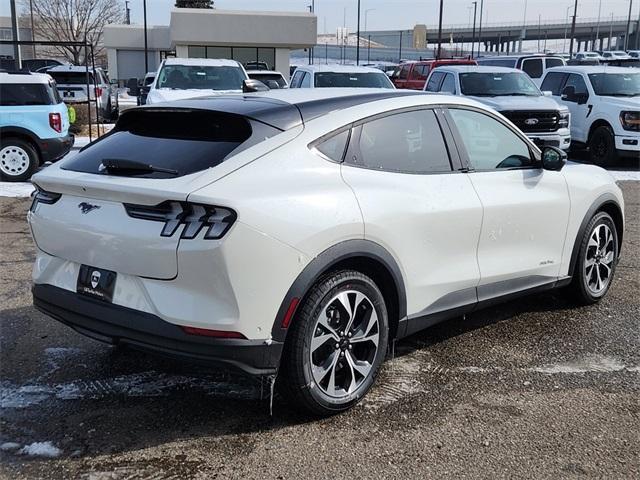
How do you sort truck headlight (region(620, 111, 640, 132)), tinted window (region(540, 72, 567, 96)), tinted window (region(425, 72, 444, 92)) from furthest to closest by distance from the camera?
tinted window (region(540, 72, 567, 96))
tinted window (region(425, 72, 444, 92))
truck headlight (region(620, 111, 640, 132))

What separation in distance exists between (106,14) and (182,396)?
51.5 m

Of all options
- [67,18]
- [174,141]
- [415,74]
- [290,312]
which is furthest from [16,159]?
[67,18]

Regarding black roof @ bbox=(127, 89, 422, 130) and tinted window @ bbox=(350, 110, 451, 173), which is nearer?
black roof @ bbox=(127, 89, 422, 130)

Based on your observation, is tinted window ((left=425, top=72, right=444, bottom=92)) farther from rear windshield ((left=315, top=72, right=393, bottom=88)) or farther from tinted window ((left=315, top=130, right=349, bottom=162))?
tinted window ((left=315, top=130, right=349, bottom=162))

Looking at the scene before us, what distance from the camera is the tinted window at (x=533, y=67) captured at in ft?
71.8

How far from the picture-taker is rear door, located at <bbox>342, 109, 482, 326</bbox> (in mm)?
3725

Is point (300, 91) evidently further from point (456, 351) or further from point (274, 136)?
point (456, 351)

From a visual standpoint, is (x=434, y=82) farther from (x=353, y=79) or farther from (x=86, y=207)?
(x=86, y=207)

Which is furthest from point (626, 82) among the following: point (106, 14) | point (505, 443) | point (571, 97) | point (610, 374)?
point (106, 14)

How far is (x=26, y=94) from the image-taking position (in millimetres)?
11219

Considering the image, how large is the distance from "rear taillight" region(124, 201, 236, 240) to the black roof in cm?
69

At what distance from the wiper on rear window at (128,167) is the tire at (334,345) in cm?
95

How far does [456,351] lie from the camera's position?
4586mm

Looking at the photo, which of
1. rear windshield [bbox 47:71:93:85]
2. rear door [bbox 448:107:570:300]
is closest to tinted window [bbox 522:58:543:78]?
rear windshield [bbox 47:71:93:85]
